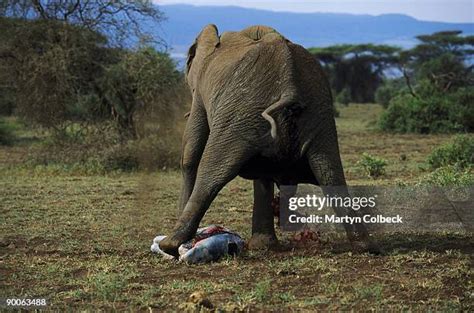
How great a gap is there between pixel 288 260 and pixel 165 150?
8261mm

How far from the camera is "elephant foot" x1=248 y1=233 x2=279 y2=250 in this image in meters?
7.11

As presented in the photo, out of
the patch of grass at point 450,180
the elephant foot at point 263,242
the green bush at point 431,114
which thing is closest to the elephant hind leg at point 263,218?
the elephant foot at point 263,242

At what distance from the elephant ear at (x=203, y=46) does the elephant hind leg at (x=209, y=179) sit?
4.80 ft

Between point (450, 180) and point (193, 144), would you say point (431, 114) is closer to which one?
point (450, 180)

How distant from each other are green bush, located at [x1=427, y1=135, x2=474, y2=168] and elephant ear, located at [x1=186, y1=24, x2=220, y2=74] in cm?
641

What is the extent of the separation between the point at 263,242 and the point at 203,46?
202 cm

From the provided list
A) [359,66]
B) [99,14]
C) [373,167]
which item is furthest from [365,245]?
[359,66]

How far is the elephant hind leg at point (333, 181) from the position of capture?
21.1 feet

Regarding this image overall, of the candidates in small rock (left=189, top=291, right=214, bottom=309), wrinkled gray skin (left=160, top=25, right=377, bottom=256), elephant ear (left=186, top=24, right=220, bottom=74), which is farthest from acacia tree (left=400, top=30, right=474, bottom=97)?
small rock (left=189, top=291, right=214, bottom=309)

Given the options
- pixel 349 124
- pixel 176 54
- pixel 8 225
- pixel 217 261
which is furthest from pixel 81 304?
pixel 349 124

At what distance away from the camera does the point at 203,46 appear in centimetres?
795

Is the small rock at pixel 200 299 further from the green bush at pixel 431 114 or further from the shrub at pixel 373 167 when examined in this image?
the green bush at pixel 431 114

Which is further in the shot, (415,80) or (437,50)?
(437,50)

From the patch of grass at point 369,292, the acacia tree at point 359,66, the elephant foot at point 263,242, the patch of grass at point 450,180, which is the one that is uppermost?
the patch of grass at point 369,292
